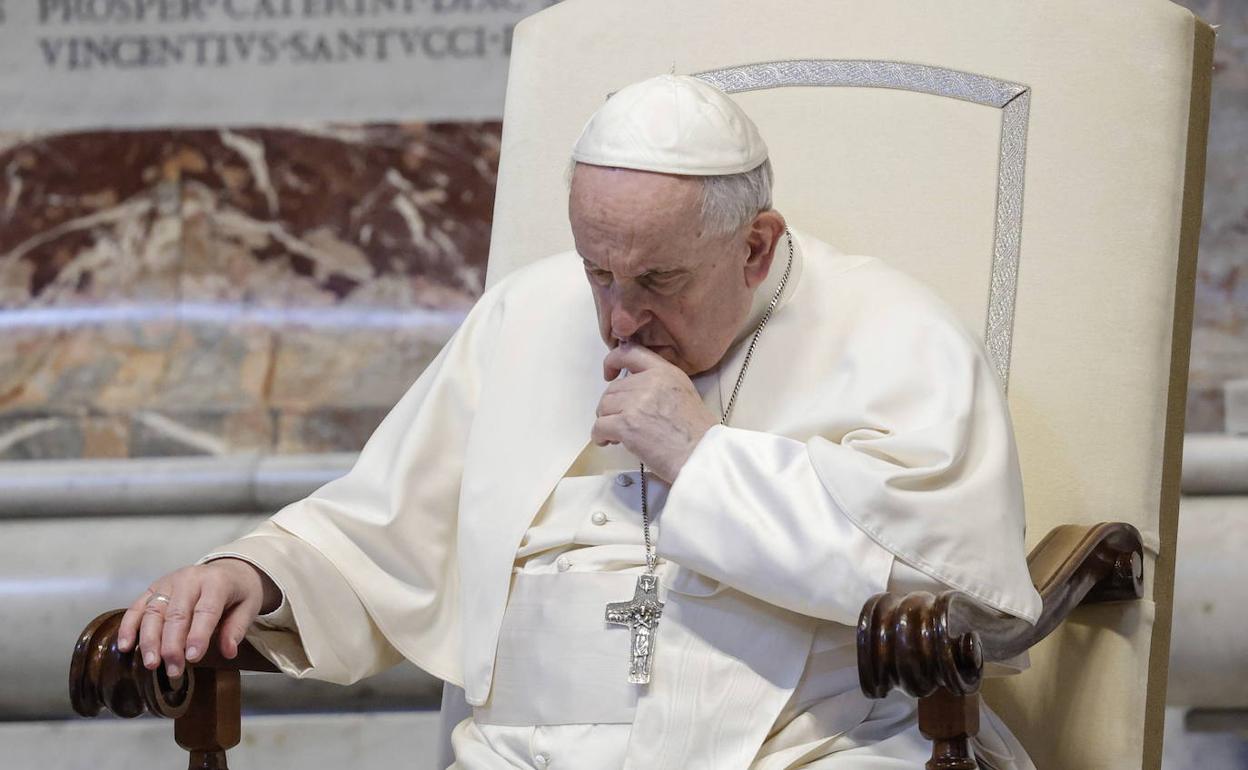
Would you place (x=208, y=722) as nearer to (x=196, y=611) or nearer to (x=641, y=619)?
(x=196, y=611)

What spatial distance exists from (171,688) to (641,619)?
62 cm

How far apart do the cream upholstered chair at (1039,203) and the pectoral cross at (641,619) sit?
1.61 ft

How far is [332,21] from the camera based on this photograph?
541 cm

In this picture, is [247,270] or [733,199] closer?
[733,199]

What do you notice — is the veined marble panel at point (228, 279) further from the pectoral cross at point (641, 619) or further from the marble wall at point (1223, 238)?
A: the pectoral cross at point (641, 619)

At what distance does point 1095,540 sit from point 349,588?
3.53 feet

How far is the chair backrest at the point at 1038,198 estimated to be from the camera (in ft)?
8.54

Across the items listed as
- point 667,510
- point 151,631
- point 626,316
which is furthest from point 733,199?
point 151,631

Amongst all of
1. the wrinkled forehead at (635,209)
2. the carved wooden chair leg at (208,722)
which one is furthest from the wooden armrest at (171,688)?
the wrinkled forehead at (635,209)

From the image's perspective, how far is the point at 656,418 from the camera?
2309 millimetres

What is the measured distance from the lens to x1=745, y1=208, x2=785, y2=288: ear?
247 cm

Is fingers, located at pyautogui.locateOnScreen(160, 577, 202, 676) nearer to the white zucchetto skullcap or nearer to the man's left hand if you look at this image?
the man's left hand

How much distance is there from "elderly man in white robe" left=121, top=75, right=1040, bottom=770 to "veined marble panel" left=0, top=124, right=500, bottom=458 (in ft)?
7.96

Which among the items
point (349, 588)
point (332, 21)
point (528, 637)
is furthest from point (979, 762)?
point (332, 21)
